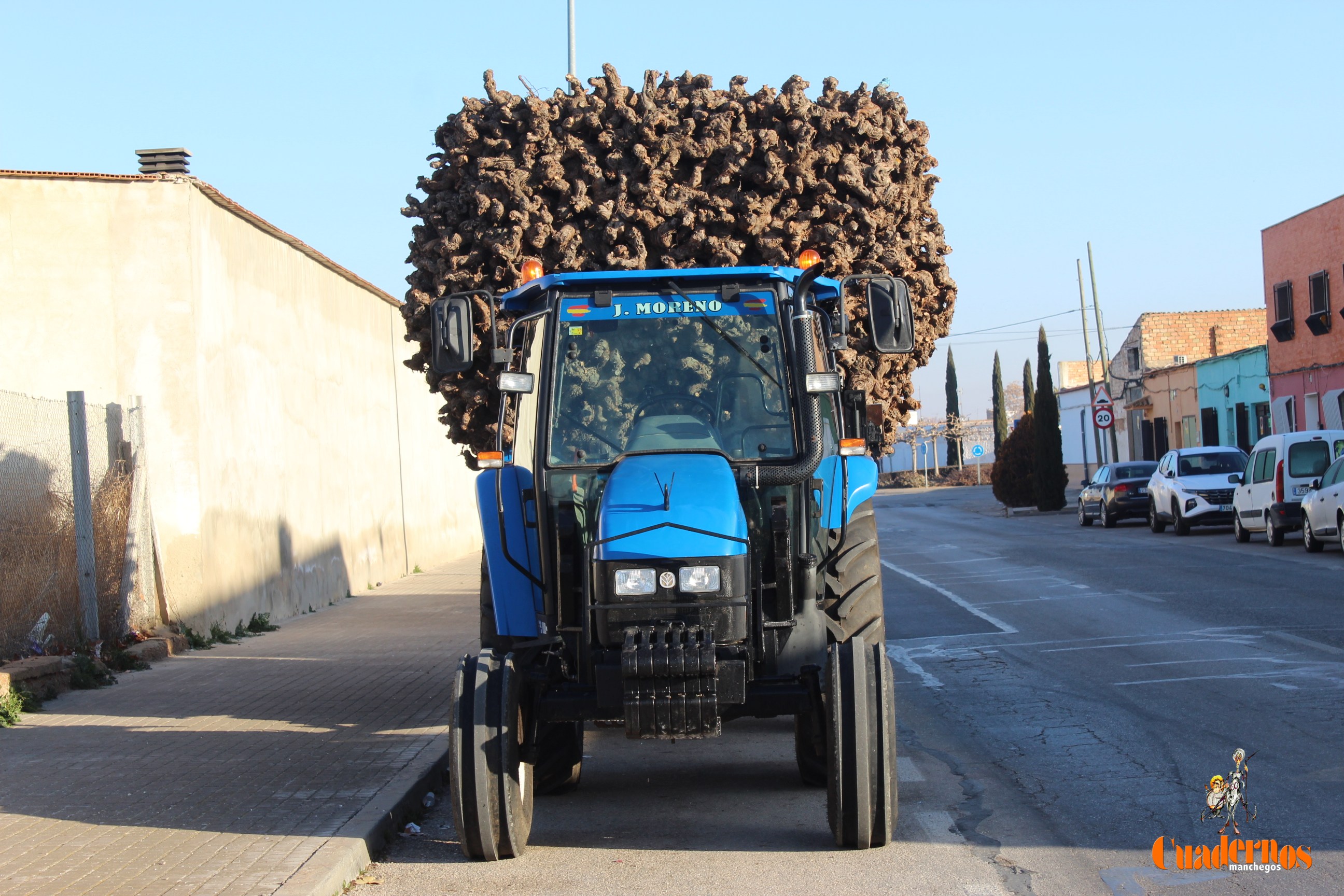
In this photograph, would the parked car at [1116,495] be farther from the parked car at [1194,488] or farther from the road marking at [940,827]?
the road marking at [940,827]

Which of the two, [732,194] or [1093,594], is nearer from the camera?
[732,194]

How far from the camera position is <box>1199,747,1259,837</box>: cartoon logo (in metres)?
6.02

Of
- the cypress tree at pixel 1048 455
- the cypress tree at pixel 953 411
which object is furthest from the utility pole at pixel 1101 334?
the cypress tree at pixel 953 411

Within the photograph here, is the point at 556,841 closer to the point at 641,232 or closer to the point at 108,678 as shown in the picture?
the point at 641,232

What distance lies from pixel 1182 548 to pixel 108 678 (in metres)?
18.2

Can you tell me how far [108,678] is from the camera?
10883 mm

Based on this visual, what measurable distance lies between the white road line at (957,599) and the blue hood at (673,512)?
26.9ft

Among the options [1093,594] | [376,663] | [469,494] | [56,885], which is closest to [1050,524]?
[469,494]

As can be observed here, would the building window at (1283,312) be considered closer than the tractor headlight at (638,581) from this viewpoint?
No

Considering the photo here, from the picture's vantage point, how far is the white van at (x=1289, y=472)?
21891 mm

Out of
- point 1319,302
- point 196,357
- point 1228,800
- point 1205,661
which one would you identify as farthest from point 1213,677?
point 1319,302

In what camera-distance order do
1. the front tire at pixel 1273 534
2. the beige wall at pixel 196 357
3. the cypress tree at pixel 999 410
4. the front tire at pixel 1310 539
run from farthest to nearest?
1. the cypress tree at pixel 999 410
2. the front tire at pixel 1273 534
3. the front tire at pixel 1310 539
4. the beige wall at pixel 196 357

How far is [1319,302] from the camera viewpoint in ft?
113

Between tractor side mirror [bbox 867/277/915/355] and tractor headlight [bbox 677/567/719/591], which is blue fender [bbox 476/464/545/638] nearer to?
tractor headlight [bbox 677/567/719/591]
